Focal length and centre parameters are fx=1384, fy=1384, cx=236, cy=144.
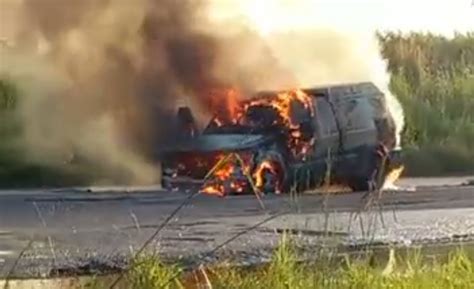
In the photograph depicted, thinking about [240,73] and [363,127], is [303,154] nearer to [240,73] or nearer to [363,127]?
[363,127]

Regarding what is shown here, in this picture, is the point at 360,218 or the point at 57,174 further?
the point at 57,174

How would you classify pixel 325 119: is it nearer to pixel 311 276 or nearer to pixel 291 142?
pixel 291 142

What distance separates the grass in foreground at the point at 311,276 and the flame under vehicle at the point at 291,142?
7.09m

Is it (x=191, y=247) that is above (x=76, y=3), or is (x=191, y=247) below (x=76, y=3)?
below

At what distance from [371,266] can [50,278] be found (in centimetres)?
231

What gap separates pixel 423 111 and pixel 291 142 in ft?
26.3

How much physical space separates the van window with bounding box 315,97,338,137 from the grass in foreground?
333 inches

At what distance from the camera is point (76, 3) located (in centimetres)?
2058

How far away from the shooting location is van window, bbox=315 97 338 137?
55.4 feet

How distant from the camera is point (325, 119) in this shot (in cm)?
1712

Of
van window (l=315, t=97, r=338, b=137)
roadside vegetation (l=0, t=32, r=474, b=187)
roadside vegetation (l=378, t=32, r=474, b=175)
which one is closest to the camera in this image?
van window (l=315, t=97, r=338, b=137)

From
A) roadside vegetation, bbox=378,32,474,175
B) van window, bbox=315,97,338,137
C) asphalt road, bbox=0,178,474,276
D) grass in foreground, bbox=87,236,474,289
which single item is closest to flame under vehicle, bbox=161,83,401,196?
van window, bbox=315,97,338,137

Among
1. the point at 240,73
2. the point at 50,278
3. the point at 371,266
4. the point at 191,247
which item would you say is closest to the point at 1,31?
the point at 240,73

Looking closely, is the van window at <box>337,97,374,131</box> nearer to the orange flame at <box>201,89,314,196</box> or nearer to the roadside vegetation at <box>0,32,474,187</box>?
the orange flame at <box>201,89,314,196</box>
